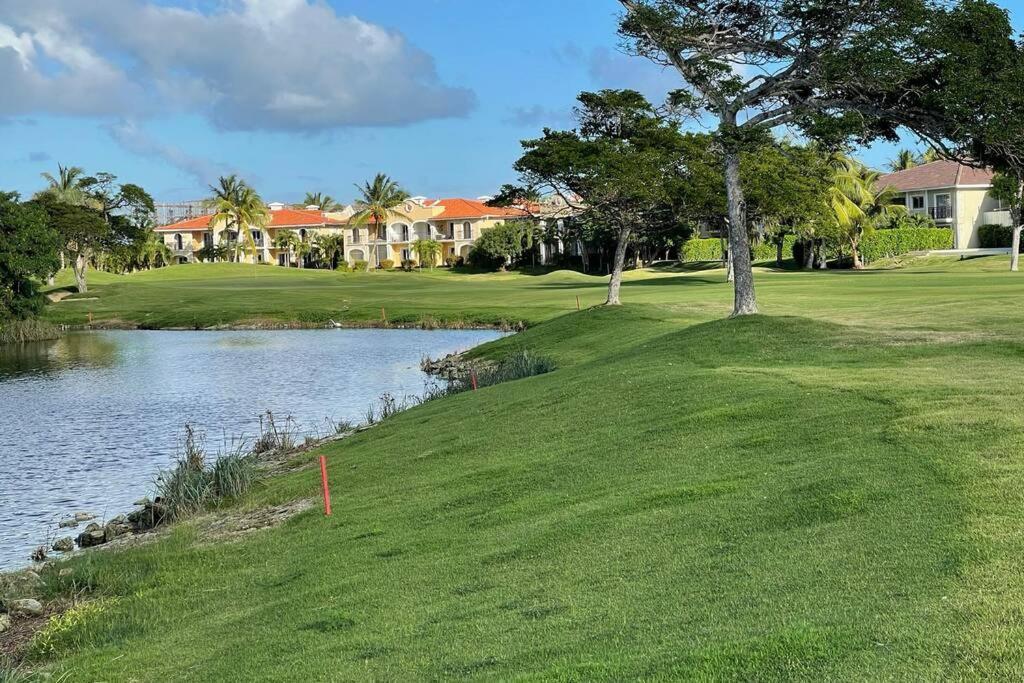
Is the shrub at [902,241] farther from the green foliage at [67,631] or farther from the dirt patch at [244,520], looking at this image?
the green foliage at [67,631]

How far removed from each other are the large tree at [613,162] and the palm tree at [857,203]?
30.2m

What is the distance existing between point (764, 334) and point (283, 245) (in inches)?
5251

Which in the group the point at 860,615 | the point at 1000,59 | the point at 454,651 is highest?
the point at 1000,59

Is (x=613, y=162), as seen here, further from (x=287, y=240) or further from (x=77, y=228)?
(x=287, y=240)

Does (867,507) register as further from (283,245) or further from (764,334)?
(283,245)

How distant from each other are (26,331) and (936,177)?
78301mm

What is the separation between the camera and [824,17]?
25.3m

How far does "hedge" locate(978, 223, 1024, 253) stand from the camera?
91250 millimetres

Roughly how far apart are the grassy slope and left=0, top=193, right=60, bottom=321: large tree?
164 ft

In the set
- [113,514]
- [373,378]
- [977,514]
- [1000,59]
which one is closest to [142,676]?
[977,514]

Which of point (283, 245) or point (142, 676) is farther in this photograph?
point (283, 245)

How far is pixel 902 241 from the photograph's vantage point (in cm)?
8931

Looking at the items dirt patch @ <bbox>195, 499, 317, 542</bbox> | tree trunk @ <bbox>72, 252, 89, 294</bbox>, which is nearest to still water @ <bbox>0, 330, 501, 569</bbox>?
dirt patch @ <bbox>195, 499, 317, 542</bbox>

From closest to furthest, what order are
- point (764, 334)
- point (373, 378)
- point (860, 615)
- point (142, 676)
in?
1. point (860, 615)
2. point (142, 676)
3. point (764, 334)
4. point (373, 378)
